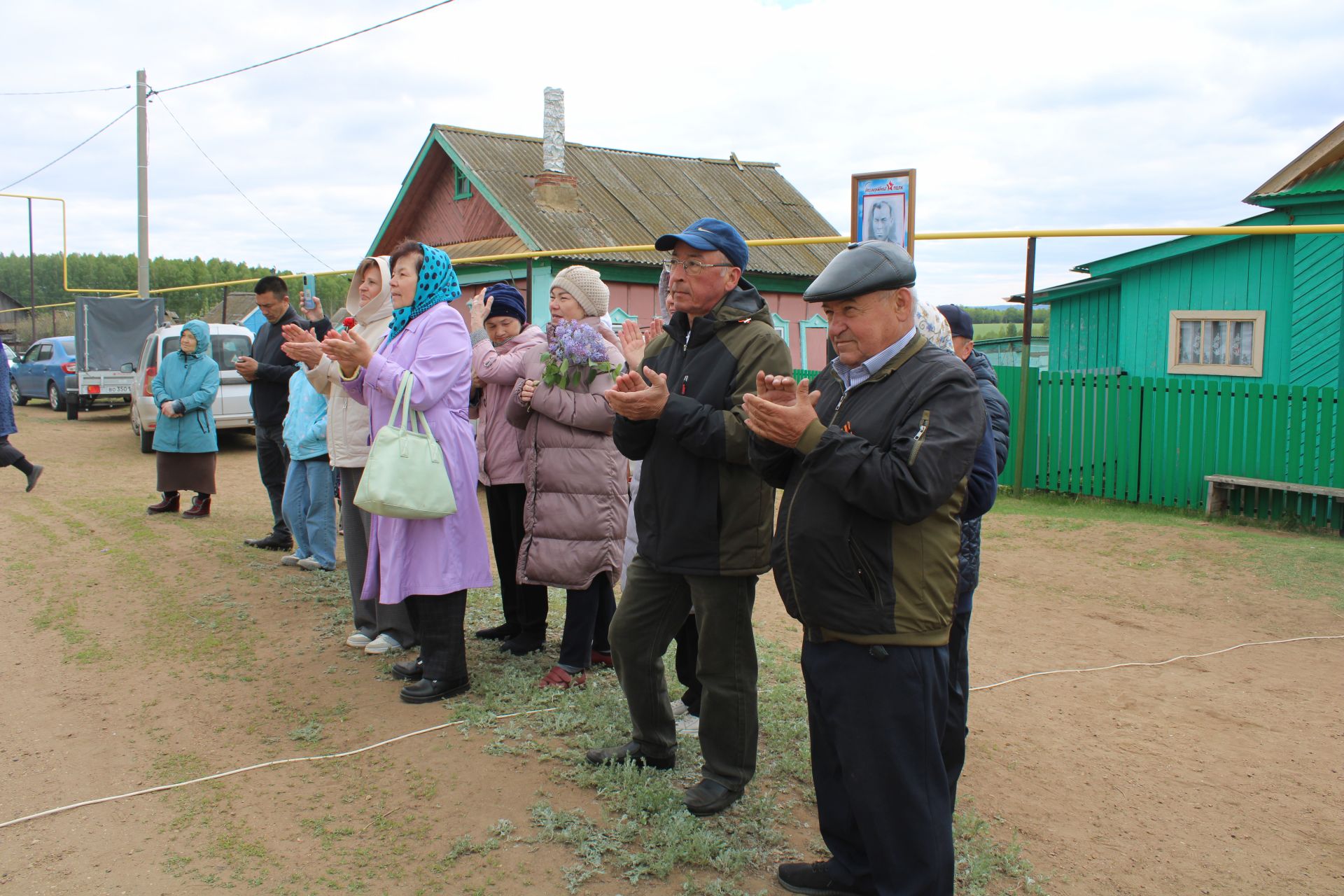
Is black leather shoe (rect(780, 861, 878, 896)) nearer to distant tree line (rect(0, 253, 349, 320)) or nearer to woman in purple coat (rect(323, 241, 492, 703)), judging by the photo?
woman in purple coat (rect(323, 241, 492, 703))

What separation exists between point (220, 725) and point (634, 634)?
2021 millimetres

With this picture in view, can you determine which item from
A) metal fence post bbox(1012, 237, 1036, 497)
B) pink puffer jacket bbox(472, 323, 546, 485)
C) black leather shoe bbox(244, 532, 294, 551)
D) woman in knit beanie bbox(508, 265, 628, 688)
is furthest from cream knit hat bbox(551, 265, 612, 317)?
metal fence post bbox(1012, 237, 1036, 497)

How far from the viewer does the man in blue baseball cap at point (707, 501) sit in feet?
10.6

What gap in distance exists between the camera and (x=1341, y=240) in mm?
11109

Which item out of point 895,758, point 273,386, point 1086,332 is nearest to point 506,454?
point 895,758

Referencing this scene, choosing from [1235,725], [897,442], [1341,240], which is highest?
[1341,240]

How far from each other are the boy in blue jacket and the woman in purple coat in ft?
7.33

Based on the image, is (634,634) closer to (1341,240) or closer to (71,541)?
(71,541)

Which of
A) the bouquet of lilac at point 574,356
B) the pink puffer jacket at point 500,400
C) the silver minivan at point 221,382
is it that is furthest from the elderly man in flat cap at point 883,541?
the silver minivan at point 221,382

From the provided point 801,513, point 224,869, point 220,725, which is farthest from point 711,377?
point 220,725

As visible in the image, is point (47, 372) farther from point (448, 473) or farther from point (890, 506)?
point (890, 506)

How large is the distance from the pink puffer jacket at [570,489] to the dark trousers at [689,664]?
51 cm

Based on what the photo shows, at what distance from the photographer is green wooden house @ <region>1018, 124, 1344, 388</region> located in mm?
11422

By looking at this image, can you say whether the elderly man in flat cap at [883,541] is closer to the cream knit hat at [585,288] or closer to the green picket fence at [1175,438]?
the cream knit hat at [585,288]
